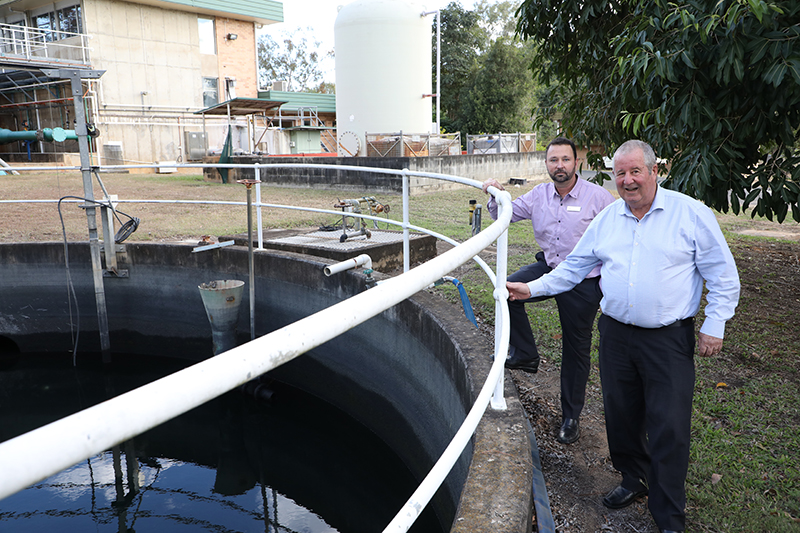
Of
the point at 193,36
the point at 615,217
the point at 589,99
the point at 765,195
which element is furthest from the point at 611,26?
the point at 193,36

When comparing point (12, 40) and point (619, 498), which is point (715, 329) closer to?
point (619, 498)

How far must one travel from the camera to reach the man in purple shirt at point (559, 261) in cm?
348

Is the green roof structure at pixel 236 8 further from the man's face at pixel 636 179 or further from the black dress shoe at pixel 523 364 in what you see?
the man's face at pixel 636 179

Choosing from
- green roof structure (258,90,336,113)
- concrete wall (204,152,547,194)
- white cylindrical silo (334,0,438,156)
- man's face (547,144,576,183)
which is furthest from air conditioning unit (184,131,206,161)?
man's face (547,144,576,183)

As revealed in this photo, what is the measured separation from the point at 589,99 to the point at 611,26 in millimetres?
743

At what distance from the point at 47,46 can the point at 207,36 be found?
6849 millimetres

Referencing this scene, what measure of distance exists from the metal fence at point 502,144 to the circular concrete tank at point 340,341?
15.6m

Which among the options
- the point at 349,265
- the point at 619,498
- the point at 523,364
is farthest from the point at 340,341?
the point at 619,498

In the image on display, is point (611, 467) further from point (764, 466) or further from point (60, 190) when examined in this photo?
point (60, 190)

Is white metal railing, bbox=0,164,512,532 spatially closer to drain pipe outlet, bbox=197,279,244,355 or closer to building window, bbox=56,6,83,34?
drain pipe outlet, bbox=197,279,244,355

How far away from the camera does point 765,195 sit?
4.15 meters

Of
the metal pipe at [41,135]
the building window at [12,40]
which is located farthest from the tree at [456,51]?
the metal pipe at [41,135]

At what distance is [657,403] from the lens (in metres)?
2.68

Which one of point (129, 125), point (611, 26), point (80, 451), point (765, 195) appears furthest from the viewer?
point (129, 125)
